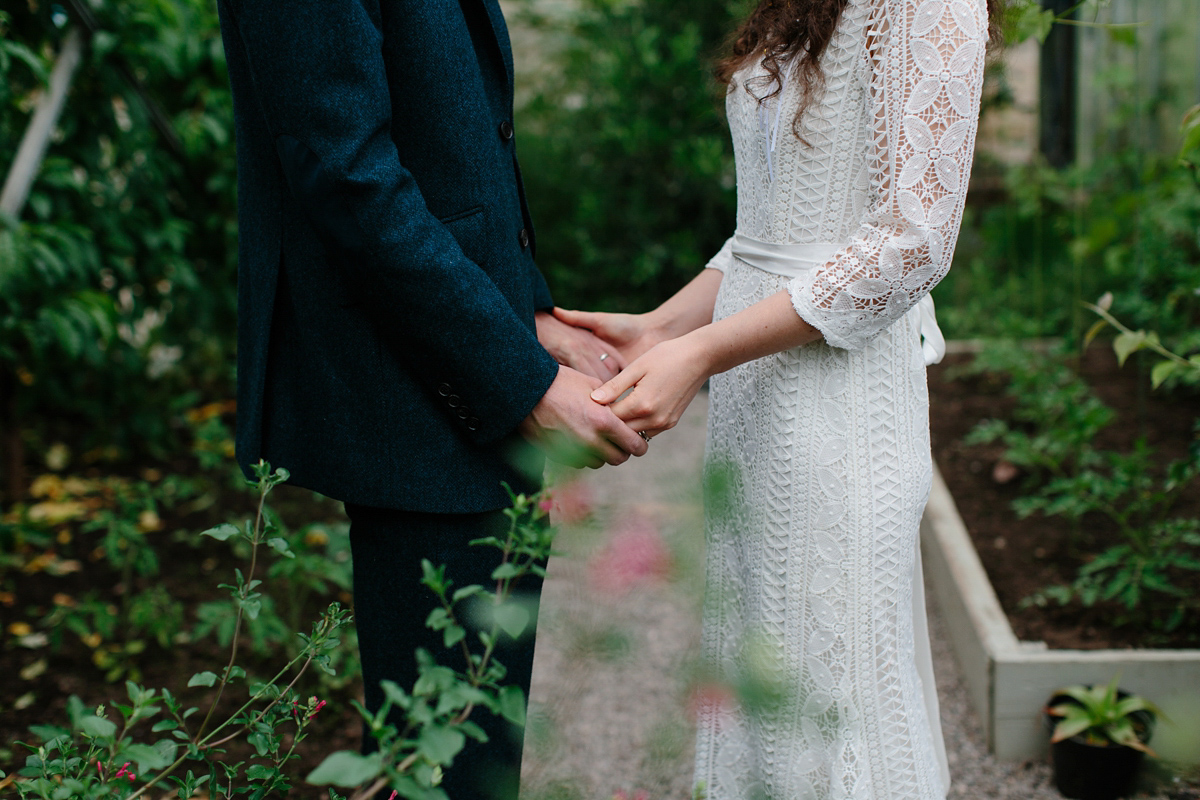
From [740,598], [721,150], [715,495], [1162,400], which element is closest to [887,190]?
[715,495]

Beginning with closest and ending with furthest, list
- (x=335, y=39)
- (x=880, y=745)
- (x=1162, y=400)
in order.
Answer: (x=335, y=39) < (x=880, y=745) < (x=1162, y=400)

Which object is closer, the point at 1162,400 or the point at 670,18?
the point at 1162,400

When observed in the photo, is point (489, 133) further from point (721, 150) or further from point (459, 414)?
point (721, 150)

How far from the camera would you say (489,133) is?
1357 millimetres

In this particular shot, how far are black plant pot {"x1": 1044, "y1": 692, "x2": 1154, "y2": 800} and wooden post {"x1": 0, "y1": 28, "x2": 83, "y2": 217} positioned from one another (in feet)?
10.5

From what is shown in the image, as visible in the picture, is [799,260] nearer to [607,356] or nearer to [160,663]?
[607,356]

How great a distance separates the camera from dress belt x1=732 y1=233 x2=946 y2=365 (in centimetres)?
143

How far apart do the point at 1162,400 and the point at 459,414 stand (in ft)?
12.1

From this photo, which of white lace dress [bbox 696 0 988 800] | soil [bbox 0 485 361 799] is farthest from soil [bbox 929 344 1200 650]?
soil [bbox 0 485 361 799]

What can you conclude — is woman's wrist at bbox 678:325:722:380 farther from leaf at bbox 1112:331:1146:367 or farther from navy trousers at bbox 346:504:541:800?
leaf at bbox 1112:331:1146:367

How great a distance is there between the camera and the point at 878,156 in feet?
4.25

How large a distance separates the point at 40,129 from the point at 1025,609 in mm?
3338

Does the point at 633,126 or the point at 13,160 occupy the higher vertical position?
the point at 633,126

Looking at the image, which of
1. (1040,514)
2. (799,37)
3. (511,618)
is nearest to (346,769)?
(511,618)
